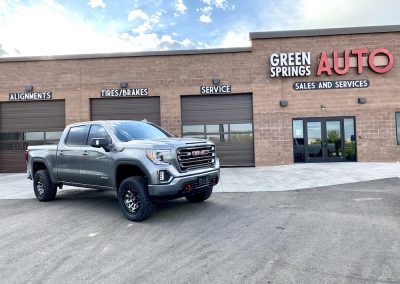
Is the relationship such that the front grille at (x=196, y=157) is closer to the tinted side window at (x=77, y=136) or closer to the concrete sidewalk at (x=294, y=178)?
the tinted side window at (x=77, y=136)

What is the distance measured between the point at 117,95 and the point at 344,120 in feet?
39.5

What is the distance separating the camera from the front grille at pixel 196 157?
5.81m

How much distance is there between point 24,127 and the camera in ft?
A: 52.5

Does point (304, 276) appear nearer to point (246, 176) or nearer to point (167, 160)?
point (167, 160)

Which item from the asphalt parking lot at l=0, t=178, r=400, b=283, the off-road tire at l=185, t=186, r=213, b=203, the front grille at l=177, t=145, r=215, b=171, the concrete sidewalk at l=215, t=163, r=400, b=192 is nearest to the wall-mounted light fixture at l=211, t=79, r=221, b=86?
the concrete sidewalk at l=215, t=163, r=400, b=192

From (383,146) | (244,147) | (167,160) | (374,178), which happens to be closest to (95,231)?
(167,160)

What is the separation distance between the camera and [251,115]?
15.7 metres

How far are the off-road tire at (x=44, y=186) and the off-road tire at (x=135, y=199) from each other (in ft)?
10.0

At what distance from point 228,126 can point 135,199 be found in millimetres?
10345

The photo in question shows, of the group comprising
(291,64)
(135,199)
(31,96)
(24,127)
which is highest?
(291,64)

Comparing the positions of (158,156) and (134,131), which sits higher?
(134,131)

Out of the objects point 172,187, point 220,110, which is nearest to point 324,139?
point 220,110

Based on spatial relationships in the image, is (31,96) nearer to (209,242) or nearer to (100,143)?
(100,143)

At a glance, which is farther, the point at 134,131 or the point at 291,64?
the point at 291,64
